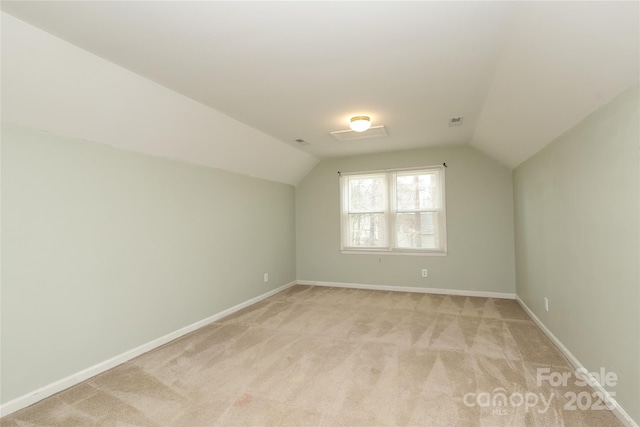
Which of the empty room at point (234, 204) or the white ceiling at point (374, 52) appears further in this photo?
the empty room at point (234, 204)

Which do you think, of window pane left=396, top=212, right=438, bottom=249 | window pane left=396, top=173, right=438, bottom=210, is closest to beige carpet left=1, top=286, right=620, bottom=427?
window pane left=396, top=212, right=438, bottom=249

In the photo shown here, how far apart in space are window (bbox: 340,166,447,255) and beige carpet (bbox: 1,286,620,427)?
166 centimetres

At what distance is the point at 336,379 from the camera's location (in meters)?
2.45

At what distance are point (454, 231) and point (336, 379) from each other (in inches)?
137

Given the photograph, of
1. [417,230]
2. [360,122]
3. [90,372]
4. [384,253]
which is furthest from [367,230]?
[90,372]

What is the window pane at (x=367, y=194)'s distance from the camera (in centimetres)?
550

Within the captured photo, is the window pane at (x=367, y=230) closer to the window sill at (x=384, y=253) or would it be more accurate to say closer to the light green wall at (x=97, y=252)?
the window sill at (x=384, y=253)

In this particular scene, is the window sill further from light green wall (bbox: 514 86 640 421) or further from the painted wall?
the painted wall

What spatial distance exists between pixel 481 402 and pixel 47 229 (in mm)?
3404

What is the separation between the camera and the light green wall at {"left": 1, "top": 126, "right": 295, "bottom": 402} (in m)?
2.15

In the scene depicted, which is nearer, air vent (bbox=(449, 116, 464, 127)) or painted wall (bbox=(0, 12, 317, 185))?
painted wall (bbox=(0, 12, 317, 185))

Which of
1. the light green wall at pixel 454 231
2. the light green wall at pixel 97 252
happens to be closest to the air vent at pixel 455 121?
the light green wall at pixel 454 231

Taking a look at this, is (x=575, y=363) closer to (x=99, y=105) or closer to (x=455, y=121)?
(x=455, y=121)

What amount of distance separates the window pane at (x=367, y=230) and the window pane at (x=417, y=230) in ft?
0.93
